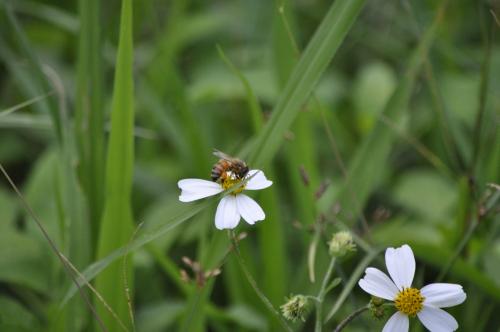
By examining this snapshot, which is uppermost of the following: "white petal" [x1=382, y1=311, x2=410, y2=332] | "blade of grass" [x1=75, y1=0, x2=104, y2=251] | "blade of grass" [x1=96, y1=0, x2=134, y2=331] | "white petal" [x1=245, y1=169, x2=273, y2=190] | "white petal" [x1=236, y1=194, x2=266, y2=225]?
"blade of grass" [x1=75, y1=0, x2=104, y2=251]

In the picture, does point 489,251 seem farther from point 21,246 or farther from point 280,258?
point 21,246

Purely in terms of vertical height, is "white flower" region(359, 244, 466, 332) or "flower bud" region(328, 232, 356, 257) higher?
"flower bud" region(328, 232, 356, 257)

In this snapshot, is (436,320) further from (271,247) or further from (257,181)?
(271,247)

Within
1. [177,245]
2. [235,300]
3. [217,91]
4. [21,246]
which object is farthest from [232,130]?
[21,246]

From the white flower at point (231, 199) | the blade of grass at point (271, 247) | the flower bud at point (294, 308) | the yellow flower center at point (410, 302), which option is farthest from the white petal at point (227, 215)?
the blade of grass at point (271, 247)

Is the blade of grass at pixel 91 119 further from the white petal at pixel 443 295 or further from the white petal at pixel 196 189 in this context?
the white petal at pixel 443 295

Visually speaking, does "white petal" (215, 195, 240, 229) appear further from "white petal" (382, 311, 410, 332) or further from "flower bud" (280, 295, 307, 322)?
"white petal" (382, 311, 410, 332)

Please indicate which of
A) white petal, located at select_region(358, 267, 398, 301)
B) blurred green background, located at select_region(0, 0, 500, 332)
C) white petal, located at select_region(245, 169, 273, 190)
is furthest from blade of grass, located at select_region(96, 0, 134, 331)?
white petal, located at select_region(358, 267, 398, 301)
